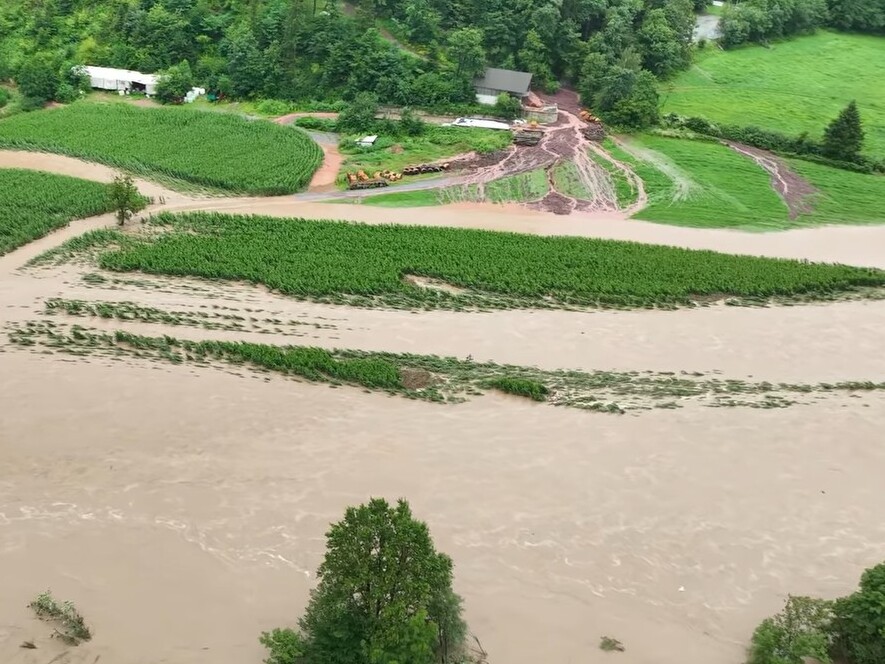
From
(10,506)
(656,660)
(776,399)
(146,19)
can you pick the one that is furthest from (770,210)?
(146,19)

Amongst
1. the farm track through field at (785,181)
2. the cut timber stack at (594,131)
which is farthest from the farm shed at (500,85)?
the farm track through field at (785,181)

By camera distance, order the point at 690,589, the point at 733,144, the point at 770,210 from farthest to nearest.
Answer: the point at 733,144 → the point at 770,210 → the point at 690,589

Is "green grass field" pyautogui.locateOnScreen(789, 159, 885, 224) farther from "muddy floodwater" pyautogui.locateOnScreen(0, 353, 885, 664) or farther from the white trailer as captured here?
"muddy floodwater" pyautogui.locateOnScreen(0, 353, 885, 664)

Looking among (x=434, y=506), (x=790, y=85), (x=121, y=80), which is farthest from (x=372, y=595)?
(x=790, y=85)

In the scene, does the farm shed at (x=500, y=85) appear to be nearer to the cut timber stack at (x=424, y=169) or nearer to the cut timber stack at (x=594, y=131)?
the cut timber stack at (x=594, y=131)

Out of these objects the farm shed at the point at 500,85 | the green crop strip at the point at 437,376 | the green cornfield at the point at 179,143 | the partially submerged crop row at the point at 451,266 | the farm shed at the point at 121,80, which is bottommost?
the green crop strip at the point at 437,376

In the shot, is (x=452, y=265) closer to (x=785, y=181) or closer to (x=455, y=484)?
(x=455, y=484)

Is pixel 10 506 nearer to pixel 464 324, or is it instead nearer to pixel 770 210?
pixel 464 324
